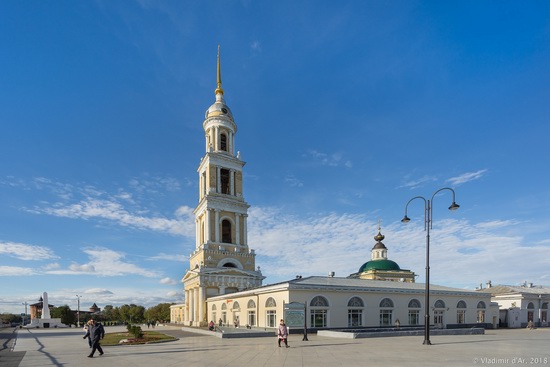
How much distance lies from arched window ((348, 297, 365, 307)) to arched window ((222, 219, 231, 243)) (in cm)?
2682

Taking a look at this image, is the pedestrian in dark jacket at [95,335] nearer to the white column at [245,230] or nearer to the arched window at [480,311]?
the white column at [245,230]

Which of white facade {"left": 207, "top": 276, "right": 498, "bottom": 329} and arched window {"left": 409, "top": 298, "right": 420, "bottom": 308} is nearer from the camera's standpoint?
white facade {"left": 207, "top": 276, "right": 498, "bottom": 329}

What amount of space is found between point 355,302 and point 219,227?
87.2ft

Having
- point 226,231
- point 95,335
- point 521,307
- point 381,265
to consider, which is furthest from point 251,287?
point 521,307

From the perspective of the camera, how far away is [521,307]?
55.3m

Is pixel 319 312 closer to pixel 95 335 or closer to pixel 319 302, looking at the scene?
pixel 319 302

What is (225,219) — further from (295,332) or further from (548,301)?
(548,301)

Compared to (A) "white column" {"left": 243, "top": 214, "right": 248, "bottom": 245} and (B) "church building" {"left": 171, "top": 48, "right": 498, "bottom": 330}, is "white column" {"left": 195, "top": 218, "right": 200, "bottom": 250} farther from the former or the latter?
(A) "white column" {"left": 243, "top": 214, "right": 248, "bottom": 245}

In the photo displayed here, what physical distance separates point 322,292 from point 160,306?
101 meters

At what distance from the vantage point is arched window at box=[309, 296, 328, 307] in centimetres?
3514

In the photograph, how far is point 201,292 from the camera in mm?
52031

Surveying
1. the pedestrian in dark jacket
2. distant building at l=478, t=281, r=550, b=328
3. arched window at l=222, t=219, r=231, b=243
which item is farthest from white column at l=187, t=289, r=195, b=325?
distant building at l=478, t=281, r=550, b=328

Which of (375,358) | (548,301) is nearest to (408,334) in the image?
(375,358)

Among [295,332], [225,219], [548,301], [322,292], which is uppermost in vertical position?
[225,219]
